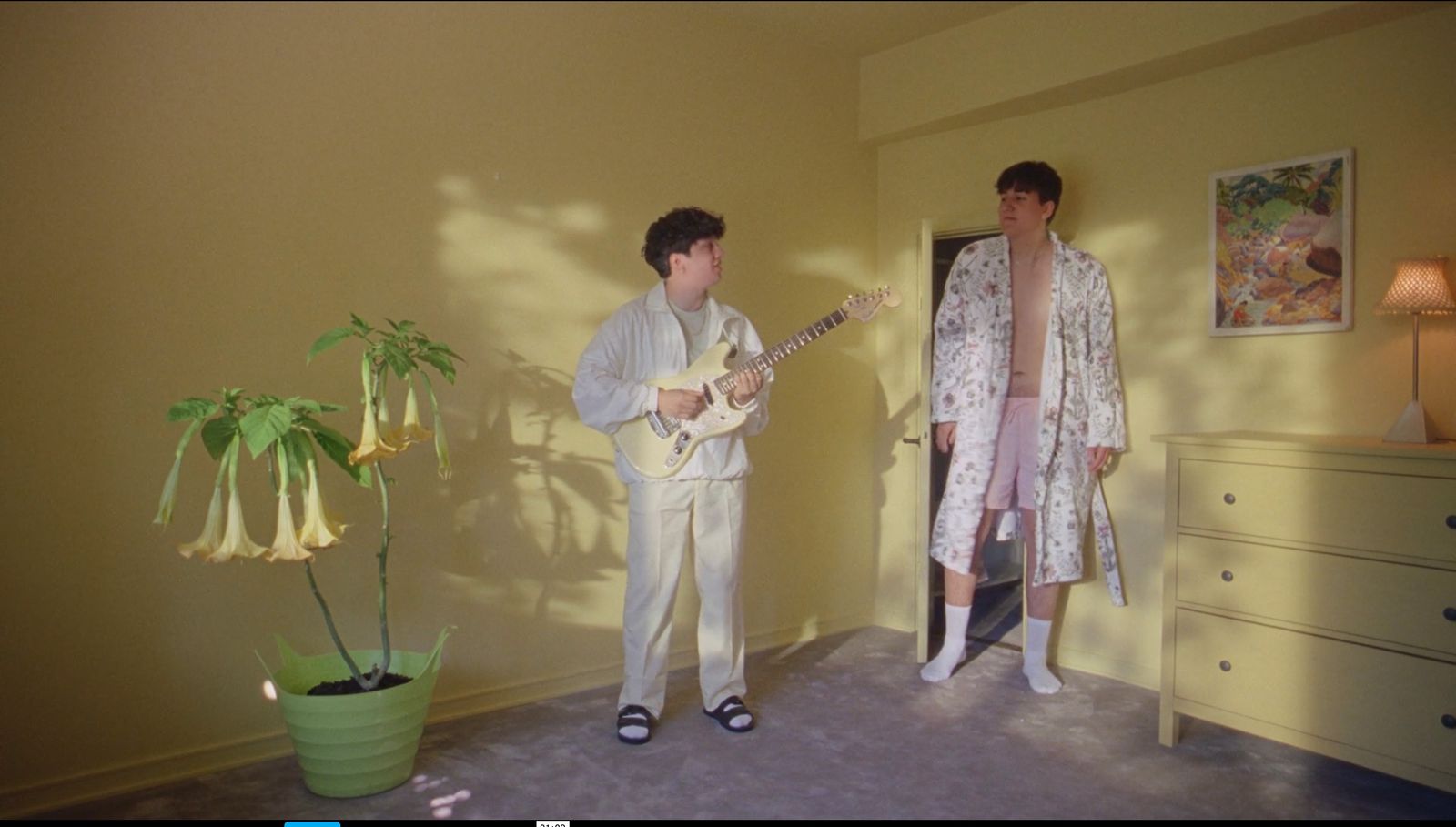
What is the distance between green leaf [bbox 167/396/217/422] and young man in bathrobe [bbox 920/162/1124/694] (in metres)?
2.32

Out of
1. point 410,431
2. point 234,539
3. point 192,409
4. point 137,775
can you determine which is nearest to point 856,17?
point 410,431

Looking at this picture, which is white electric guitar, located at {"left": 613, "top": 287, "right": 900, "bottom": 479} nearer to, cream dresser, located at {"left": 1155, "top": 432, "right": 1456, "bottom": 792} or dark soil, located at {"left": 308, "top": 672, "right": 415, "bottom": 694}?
dark soil, located at {"left": 308, "top": 672, "right": 415, "bottom": 694}

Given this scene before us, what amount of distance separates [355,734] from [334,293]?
1194 mm

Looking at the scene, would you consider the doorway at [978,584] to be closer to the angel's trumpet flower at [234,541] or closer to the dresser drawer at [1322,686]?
the dresser drawer at [1322,686]

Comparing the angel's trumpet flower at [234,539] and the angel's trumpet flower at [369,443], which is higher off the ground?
the angel's trumpet flower at [369,443]

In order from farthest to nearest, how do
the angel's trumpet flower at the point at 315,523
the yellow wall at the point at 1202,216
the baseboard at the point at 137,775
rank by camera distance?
the yellow wall at the point at 1202,216
the baseboard at the point at 137,775
the angel's trumpet flower at the point at 315,523

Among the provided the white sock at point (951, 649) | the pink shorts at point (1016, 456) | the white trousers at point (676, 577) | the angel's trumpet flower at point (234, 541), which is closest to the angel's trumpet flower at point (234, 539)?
the angel's trumpet flower at point (234, 541)

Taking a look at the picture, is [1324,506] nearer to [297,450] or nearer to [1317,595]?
[1317,595]

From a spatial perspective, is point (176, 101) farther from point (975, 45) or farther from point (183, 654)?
point (975, 45)

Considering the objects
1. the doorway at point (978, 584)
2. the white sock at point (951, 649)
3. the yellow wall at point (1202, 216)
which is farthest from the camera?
the doorway at point (978, 584)

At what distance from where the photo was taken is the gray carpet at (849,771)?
2.37 m

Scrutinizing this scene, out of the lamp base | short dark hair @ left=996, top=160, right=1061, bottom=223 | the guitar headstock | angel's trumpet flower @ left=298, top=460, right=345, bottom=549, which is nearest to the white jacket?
the guitar headstock

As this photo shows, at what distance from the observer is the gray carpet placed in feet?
7.78

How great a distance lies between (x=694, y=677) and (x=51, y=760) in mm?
1827
